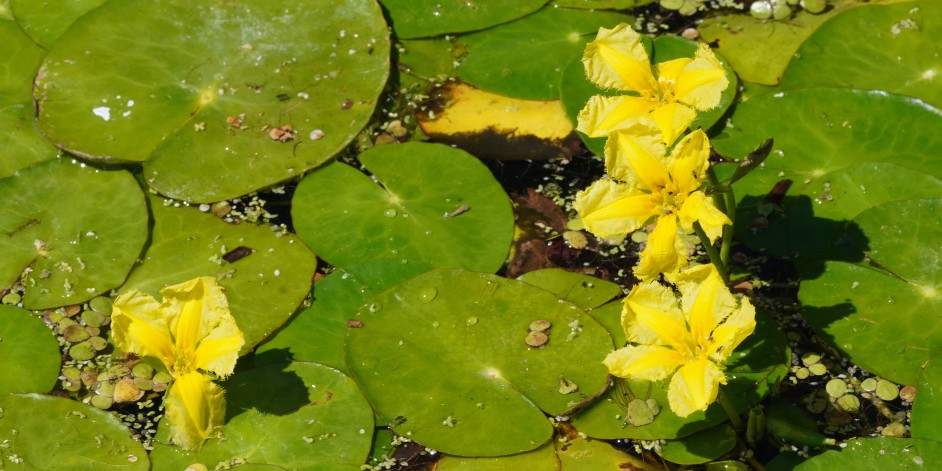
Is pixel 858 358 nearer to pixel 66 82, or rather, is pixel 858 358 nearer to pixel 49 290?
pixel 49 290

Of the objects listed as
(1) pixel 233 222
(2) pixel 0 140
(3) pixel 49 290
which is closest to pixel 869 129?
(1) pixel 233 222

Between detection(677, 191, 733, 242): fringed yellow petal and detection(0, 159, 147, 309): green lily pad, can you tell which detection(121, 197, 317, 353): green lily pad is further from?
detection(677, 191, 733, 242): fringed yellow petal

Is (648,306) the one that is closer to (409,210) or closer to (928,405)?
(928,405)

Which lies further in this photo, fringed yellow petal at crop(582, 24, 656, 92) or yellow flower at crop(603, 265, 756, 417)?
fringed yellow petal at crop(582, 24, 656, 92)

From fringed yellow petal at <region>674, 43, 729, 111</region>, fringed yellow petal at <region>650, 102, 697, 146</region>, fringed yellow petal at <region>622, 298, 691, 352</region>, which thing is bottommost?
fringed yellow petal at <region>622, 298, 691, 352</region>

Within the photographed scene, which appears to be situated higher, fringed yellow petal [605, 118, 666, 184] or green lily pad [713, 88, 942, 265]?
fringed yellow petal [605, 118, 666, 184]

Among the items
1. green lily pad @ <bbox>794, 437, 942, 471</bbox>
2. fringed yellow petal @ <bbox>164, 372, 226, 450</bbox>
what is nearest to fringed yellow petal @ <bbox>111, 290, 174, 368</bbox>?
fringed yellow petal @ <bbox>164, 372, 226, 450</bbox>

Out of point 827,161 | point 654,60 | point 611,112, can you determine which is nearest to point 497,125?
point 654,60

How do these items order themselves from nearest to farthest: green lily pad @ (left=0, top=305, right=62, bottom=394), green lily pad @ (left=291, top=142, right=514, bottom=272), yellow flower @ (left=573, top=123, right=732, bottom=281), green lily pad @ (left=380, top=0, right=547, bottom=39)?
yellow flower @ (left=573, top=123, right=732, bottom=281) < green lily pad @ (left=0, top=305, right=62, bottom=394) < green lily pad @ (left=291, top=142, right=514, bottom=272) < green lily pad @ (left=380, top=0, right=547, bottom=39)
